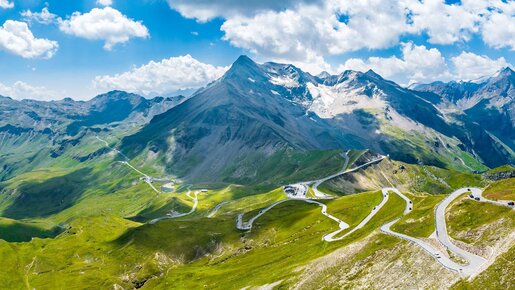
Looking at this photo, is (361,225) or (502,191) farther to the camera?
(361,225)

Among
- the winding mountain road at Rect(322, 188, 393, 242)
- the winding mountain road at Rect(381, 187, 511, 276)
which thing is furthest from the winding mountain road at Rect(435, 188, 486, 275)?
the winding mountain road at Rect(322, 188, 393, 242)

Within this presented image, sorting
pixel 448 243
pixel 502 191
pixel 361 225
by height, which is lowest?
pixel 361 225

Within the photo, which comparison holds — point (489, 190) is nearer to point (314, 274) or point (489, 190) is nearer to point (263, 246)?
point (314, 274)

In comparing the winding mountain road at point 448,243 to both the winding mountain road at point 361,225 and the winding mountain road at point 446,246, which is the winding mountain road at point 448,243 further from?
the winding mountain road at point 361,225

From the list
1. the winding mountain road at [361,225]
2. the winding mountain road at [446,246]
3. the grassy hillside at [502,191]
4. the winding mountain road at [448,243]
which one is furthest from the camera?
the winding mountain road at [361,225]

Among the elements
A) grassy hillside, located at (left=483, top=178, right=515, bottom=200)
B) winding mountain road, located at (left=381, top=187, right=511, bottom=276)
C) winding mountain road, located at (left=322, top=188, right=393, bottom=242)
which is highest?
grassy hillside, located at (left=483, top=178, right=515, bottom=200)

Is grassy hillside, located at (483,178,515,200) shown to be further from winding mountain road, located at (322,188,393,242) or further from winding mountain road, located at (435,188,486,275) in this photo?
winding mountain road, located at (322,188,393,242)

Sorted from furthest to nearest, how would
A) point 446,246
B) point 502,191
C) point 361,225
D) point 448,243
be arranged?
point 361,225
point 502,191
point 448,243
point 446,246

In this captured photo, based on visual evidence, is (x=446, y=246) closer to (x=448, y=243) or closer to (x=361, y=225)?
(x=448, y=243)

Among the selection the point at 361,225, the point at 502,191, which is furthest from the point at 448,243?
the point at 361,225

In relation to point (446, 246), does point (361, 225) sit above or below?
below

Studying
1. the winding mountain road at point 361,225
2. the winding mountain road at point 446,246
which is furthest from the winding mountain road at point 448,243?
the winding mountain road at point 361,225
